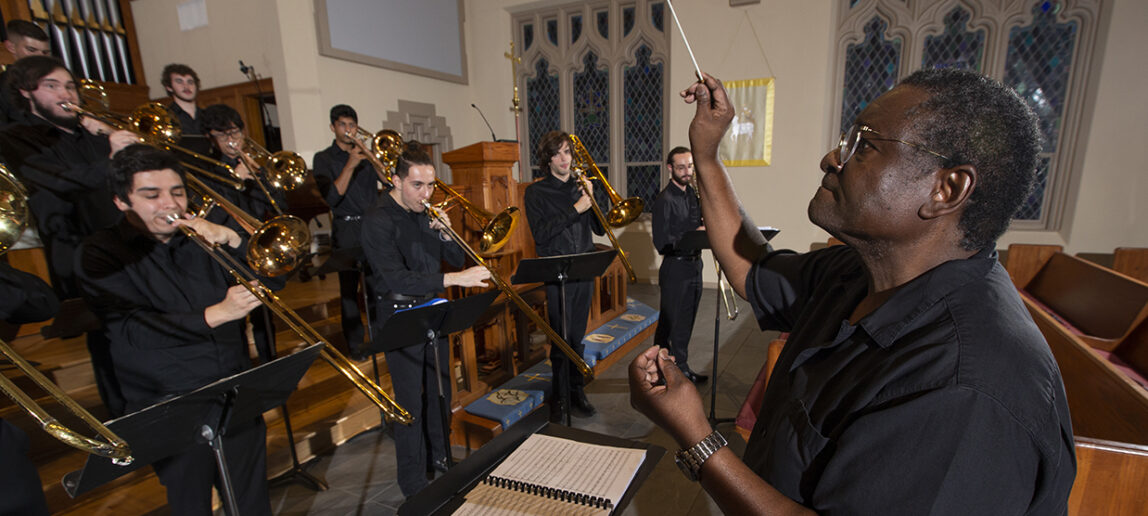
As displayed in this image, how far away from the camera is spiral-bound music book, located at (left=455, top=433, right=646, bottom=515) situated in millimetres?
1255

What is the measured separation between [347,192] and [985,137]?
4.56 meters

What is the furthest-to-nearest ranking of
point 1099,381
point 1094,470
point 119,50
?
point 119,50, point 1099,381, point 1094,470

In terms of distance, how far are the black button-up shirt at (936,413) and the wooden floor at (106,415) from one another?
11.0 feet

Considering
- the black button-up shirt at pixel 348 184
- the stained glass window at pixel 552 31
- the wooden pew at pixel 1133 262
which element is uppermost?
the stained glass window at pixel 552 31

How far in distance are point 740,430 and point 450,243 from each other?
2024 mm

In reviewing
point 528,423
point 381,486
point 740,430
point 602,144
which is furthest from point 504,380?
point 602,144

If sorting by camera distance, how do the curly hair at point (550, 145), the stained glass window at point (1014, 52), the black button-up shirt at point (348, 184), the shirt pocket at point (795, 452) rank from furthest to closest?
the stained glass window at point (1014, 52) → the black button-up shirt at point (348, 184) → the curly hair at point (550, 145) → the shirt pocket at point (795, 452)

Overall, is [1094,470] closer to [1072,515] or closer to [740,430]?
[1072,515]

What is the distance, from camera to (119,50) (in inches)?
270

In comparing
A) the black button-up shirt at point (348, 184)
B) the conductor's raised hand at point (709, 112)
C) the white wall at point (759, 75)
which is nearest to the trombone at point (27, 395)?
the conductor's raised hand at point (709, 112)

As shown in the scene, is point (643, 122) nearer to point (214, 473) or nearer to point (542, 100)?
point (542, 100)

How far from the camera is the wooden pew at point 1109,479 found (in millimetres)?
1530

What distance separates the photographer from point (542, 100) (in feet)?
28.7

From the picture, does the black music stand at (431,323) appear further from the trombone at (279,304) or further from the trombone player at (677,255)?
the trombone player at (677,255)
